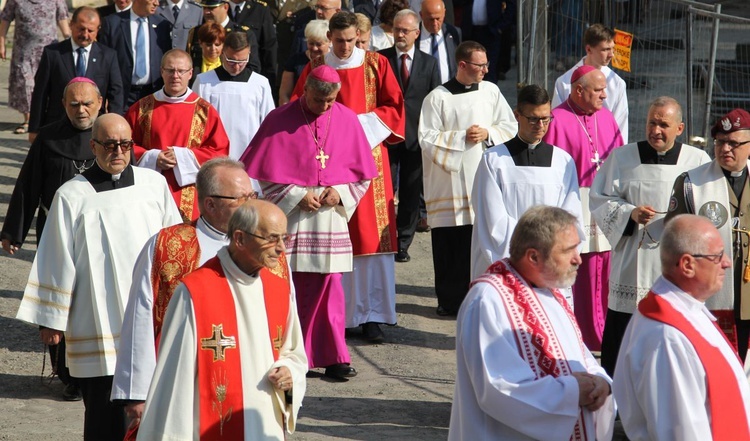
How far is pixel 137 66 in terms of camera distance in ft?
38.3

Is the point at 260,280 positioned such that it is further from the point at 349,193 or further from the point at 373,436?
the point at 349,193

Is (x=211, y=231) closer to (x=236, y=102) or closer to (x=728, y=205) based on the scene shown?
(x=728, y=205)

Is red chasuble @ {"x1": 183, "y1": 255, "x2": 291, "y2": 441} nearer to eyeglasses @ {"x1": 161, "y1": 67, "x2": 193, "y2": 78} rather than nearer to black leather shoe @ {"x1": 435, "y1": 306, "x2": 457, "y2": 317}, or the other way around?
eyeglasses @ {"x1": 161, "y1": 67, "x2": 193, "y2": 78}

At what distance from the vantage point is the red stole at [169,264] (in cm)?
562

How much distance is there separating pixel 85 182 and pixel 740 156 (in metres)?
3.59

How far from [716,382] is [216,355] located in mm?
1940

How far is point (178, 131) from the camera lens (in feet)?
29.5

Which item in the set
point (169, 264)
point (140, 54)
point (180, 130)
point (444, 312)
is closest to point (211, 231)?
point (169, 264)

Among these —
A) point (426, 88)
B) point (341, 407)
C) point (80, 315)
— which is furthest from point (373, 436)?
point (426, 88)

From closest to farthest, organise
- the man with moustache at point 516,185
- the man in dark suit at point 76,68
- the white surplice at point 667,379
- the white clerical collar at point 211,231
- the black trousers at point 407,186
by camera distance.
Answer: the white surplice at point 667,379, the white clerical collar at point 211,231, the man with moustache at point 516,185, the man in dark suit at point 76,68, the black trousers at point 407,186

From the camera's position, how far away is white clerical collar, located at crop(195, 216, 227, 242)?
18.6 ft

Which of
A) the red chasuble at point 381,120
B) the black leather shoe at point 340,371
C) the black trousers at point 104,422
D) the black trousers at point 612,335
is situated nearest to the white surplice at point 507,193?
the black trousers at point 612,335

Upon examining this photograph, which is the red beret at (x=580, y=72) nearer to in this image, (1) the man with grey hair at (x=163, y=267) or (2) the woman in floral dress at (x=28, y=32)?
(1) the man with grey hair at (x=163, y=267)

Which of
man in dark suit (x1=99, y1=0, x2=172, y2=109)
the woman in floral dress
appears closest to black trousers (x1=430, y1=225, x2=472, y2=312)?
man in dark suit (x1=99, y1=0, x2=172, y2=109)
